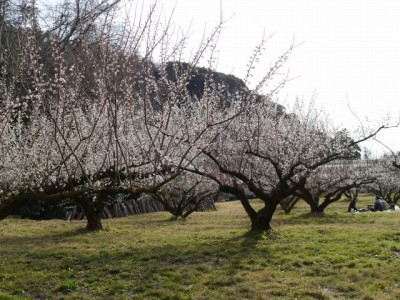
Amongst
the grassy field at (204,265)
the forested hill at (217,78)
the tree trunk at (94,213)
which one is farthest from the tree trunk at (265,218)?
the tree trunk at (94,213)

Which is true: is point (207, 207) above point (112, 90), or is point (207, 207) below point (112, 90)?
below

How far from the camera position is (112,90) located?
4.48 meters

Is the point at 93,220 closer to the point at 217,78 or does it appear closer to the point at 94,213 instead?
the point at 94,213

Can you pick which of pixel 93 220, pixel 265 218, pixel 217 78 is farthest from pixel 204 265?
pixel 93 220

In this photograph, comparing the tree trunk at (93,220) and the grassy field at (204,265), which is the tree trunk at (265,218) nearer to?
the grassy field at (204,265)

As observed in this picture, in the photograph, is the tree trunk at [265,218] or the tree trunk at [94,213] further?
the tree trunk at [94,213]

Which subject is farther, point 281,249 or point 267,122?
point 267,122

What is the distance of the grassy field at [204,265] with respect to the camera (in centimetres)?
673

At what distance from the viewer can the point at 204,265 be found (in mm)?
8297

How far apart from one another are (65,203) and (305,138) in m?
11.4

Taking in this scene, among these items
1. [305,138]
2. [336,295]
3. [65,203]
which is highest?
[305,138]

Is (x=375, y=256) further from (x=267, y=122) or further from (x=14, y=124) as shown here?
(x=14, y=124)

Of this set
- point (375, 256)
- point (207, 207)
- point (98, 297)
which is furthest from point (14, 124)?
point (207, 207)

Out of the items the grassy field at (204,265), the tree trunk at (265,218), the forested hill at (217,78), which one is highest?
the forested hill at (217,78)
